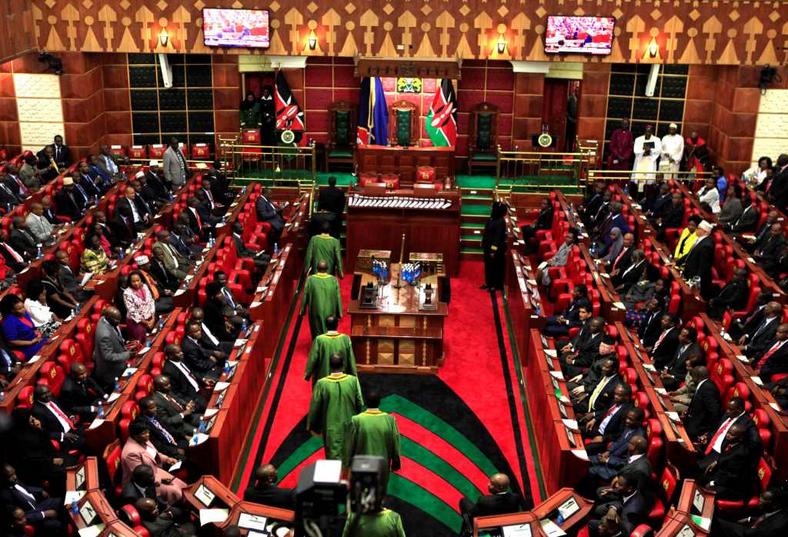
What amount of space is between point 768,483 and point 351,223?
25.8ft

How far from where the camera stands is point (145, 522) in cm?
675

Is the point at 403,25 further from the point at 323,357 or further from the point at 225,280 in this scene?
the point at 323,357

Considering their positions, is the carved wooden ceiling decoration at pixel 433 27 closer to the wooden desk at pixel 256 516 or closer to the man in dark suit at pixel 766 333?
the man in dark suit at pixel 766 333

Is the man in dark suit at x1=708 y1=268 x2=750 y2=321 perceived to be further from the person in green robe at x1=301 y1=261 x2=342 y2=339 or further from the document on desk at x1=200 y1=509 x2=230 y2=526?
the document on desk at x1=200 y1=509 x2=230 y2=526

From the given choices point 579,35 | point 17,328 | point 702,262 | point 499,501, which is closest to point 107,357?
point 17,328

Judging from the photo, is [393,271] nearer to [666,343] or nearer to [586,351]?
[586,351]

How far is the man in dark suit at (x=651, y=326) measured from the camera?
34.9 ft

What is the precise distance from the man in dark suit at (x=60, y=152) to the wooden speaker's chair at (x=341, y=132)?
15.8ft

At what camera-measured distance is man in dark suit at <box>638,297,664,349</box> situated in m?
10.6

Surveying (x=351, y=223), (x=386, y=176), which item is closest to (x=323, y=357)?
(x=351, y=223)

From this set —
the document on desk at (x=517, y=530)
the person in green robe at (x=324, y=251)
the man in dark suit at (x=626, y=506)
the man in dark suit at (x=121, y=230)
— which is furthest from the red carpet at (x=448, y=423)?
the man in dark suit at (x=121, y=230)

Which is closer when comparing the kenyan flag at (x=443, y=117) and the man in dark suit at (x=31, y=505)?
the man in dark suit at (x=31, y=505)

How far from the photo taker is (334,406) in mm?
8422

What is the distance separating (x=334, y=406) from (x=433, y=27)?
9.41 meters
